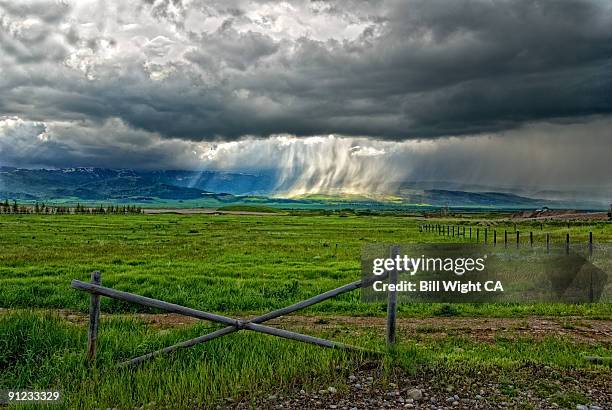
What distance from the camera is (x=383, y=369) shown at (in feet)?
31.4

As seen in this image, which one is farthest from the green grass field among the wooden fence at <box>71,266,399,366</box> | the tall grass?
the wooden fence at <box>71,266,399,366</box>

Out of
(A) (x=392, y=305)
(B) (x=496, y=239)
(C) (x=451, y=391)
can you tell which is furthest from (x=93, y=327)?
(B) (x=496, y=239)

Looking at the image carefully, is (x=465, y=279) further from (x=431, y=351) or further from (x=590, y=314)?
(x=431, y=351)

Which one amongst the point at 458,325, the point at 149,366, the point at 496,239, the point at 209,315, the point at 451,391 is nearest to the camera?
the point at 451,391

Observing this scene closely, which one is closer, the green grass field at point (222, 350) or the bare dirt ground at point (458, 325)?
the green grass field at point (222, 350)

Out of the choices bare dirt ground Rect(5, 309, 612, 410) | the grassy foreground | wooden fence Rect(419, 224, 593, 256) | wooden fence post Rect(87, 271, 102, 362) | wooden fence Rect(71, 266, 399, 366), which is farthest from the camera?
wooden fence Rect(419, 224, 593, 256)

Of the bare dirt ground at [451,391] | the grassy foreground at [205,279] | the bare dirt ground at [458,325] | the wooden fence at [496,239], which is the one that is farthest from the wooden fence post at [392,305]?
the wooden fence at [496,239]

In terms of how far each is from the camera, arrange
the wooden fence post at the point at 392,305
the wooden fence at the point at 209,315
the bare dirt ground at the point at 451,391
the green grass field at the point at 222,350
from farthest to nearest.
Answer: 1. the wooden fence post at the point at 392,305
2. the wooden fence at the point at 209,315
3. the green grass field at the point at 222,350
4. the bare dirt ground at the point at 451,391

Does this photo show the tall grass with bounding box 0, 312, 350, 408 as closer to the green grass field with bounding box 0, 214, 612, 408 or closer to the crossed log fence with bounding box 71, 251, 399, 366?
the green grass field with bounding box 0, 214, 612, 408

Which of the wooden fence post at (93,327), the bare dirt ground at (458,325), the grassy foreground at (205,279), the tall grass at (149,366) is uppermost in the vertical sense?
the wooden fence post at (93,327)

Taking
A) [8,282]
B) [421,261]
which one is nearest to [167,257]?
[8,282]

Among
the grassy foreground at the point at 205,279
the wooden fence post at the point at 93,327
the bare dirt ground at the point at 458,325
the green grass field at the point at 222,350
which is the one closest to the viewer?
the green grass field at the point at 222,350

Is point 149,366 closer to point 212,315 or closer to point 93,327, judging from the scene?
point 93,327

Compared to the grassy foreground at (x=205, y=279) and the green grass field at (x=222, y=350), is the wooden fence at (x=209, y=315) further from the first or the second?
the grassy foreground at (x=205, y=279)
